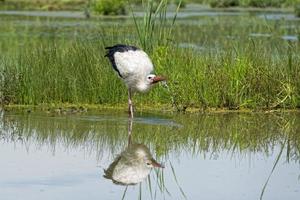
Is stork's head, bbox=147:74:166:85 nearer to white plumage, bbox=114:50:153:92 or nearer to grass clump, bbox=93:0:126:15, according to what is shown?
white plumage, bbox=114:50:153:92

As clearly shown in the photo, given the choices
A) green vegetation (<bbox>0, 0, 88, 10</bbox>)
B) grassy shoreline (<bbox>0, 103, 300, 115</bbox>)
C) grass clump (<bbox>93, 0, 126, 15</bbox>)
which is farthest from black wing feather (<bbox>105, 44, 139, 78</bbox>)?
green vegetation (<bbox>0, 0, 88, 10</bbox>)

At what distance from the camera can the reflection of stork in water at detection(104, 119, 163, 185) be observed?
875 cm

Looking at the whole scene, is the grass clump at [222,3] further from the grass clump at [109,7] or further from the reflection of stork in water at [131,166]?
the reflection of stork in water at [131,166]

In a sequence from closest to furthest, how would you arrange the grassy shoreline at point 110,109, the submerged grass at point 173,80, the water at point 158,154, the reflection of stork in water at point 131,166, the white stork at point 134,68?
the water at point 158,154 → the reflection of stork in water at point 131,166 → the white stork at point 134,68 → the grassy shoreline at point 110,109 → the submerged grass at point 173,80

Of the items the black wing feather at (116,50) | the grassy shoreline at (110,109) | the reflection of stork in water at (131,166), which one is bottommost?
the grassy shoreline at (110,109)

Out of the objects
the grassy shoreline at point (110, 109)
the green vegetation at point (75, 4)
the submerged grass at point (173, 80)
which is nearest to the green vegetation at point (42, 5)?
the green vegetation at point (75, 4)

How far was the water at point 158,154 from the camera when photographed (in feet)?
27.1

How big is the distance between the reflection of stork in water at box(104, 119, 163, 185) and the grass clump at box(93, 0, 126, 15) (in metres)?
29.4

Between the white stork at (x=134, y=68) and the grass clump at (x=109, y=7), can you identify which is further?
the grass clump at (x=109, y=7)

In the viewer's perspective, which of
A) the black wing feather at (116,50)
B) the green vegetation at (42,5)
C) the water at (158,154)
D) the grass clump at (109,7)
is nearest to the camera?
the water at (158,154)

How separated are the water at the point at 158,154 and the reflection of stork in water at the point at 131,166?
0.09 m

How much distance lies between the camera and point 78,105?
44.9ft

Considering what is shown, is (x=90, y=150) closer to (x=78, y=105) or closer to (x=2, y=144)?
(x=2, y=144)

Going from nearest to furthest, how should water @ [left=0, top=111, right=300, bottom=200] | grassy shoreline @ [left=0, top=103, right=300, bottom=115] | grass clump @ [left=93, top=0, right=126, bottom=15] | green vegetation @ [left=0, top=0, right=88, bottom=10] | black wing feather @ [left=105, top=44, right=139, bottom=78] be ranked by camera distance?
1. water @ [left=0, top=111, right=300, bottom=200]
2. black wing feather @ [left=105, top=44, right=139, bottom=78]
3. grassy shoreline @ [left=0, top=103, right=300, bottom=115]
4. grass clump @ [left=93, top=0, right=126, bottom=15]
5. green vegetation @ [left=0, top=0, right=88, bottom=10]
